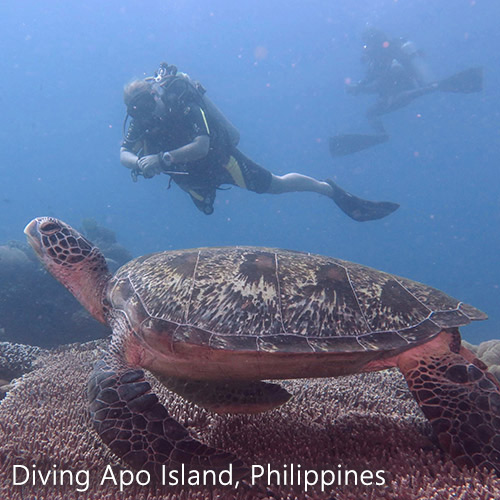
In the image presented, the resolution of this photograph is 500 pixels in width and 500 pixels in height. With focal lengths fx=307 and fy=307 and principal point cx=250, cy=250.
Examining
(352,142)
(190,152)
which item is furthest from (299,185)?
(352,142)

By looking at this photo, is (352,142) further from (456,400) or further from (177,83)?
(456,400)

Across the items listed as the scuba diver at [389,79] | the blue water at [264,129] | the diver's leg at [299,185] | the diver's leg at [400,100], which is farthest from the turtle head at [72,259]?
the blue water at [264,129]

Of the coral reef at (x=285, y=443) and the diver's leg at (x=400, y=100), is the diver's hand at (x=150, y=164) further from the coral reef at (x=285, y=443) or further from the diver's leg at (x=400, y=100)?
the diver's leg at (x=400, y=100)

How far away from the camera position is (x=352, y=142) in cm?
2316

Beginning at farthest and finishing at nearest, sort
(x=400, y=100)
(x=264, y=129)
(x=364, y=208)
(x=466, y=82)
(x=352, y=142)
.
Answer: (x=264, y=129) → (x=352, y=142) → (x=400, y=100) → (x=466, y=82) → (x=364, y=208)

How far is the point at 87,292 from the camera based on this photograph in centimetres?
316

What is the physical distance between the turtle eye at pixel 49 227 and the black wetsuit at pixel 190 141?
479cm

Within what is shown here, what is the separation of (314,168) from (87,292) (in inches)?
4237

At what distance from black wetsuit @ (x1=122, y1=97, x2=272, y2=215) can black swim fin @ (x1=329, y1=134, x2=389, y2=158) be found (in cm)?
1582

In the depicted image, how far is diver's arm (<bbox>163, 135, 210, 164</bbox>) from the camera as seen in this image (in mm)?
A: 7469

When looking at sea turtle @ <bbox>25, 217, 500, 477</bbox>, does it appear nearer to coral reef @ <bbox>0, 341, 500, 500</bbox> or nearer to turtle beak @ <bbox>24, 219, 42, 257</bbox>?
coral reef @ <bbox>0, 341, 500, 500</bbox>

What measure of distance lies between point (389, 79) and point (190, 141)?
21019mm

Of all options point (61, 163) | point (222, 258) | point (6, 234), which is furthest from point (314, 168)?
point (222, 258)

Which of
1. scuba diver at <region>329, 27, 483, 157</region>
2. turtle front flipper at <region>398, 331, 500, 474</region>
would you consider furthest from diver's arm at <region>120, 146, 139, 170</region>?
scuba diver at <region>329, 27, 483, 157</region>
